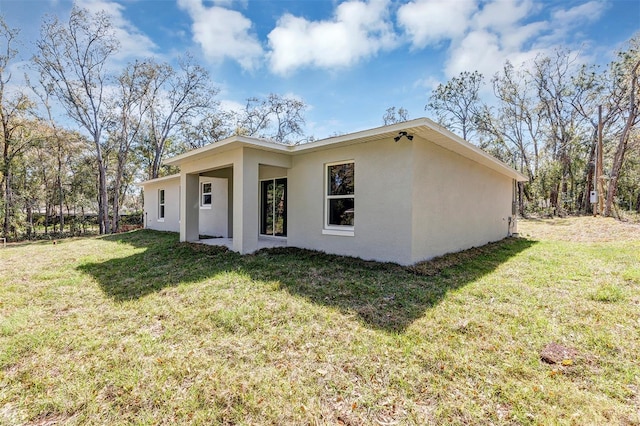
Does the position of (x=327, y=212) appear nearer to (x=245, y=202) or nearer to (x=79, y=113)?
(x=245, y=202)

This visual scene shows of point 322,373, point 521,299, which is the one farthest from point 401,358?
point 521,299

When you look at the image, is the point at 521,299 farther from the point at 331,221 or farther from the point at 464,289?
the point at 331,221

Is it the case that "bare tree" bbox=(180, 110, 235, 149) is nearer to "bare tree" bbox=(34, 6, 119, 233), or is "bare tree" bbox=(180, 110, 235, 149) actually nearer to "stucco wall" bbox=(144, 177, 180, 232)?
"bare tree" bbox=(34, 6, 119, 233)

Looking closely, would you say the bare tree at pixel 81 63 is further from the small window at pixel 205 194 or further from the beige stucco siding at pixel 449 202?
the beige stucco siding at pixel 449 202

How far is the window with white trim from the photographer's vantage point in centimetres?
693

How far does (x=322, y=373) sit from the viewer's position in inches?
103

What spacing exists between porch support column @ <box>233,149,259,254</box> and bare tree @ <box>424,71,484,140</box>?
22.9m

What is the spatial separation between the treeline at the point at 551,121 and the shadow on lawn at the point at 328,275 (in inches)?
712

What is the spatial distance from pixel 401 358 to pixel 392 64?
30.1ft

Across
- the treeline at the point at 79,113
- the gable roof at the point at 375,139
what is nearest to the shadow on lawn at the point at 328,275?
the gable roof at the point at 375,139

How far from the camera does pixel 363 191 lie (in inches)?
260

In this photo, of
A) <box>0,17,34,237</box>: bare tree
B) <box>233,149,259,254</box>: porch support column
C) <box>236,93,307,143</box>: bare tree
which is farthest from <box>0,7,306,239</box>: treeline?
<box>233,149,259,254</box>: porch support column

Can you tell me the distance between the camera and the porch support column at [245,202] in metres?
7.07

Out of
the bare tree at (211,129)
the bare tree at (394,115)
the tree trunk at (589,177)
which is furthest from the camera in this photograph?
the bare tree at (394,115)
